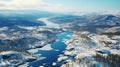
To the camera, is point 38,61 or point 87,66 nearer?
point 87,66

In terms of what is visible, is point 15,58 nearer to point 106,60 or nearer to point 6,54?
point 6,54

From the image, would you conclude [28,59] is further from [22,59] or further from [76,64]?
[76,64]

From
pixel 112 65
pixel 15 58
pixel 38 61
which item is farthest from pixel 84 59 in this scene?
pixel 15 58

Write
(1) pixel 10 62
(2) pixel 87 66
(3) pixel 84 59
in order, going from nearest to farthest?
(2) pixel 87 66 → (3) pixel 84 59 → (1) pixel 10 62

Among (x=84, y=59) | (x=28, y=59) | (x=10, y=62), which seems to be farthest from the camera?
(x=28, y=59)

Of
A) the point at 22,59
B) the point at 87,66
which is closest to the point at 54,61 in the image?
the point at 22,59

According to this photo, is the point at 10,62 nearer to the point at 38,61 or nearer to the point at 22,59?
the point at 22,59

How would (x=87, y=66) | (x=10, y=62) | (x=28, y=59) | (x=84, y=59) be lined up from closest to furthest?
(x=87, y=66)
(x=84, y=59)
(x=10, y=62)
(x=28, y=59)

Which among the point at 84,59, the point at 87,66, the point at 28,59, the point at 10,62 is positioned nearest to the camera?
the point at 87,66

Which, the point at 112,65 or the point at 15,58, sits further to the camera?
the point at 15,58
